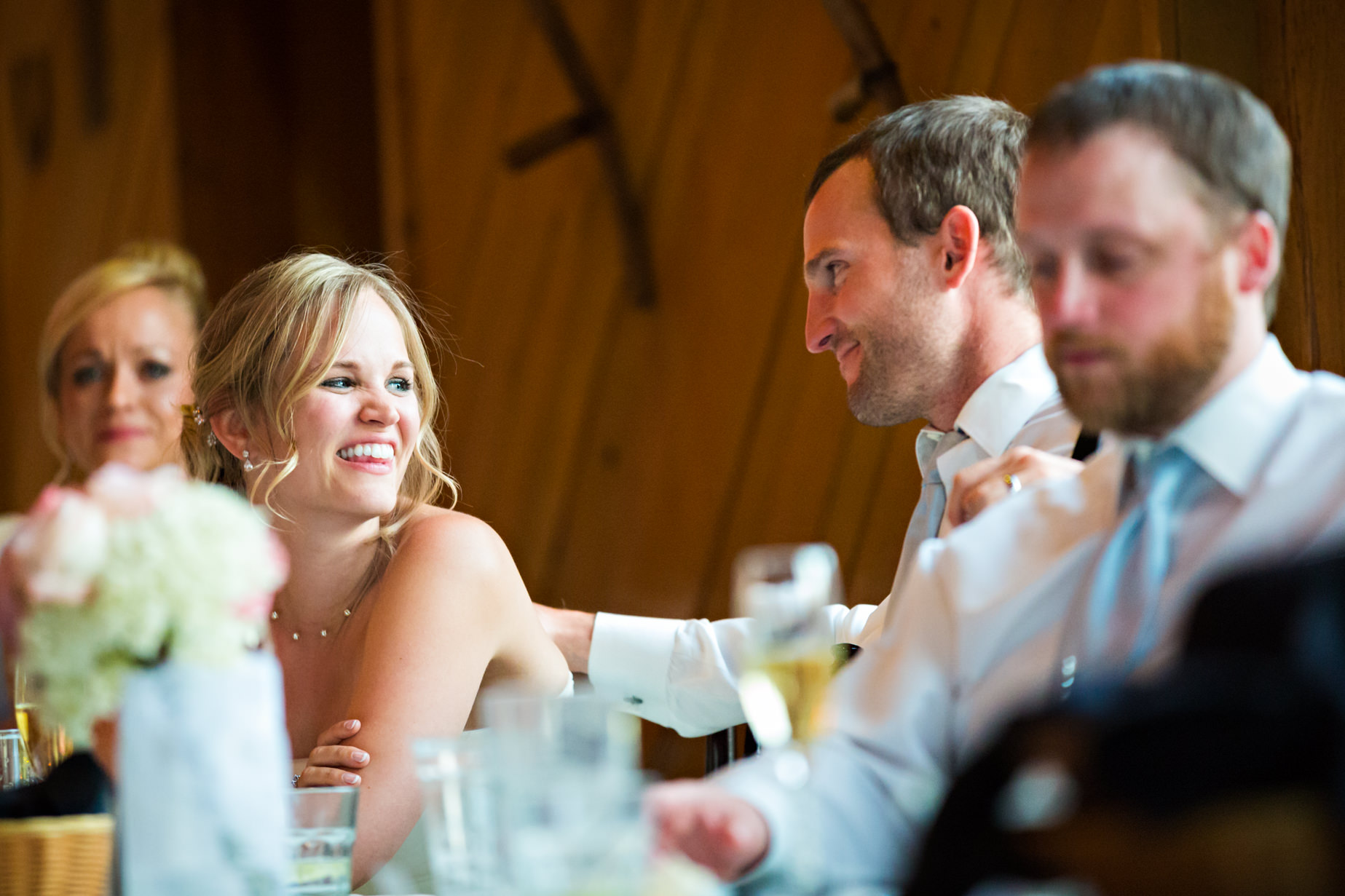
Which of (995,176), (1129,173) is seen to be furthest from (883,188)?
(1129,173)

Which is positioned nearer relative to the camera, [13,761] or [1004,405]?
[13,761]

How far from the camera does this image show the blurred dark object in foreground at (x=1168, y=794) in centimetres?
58

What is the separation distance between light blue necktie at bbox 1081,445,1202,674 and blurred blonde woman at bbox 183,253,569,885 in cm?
99

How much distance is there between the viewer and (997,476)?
149 cm

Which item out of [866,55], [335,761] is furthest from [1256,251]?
[866,55]

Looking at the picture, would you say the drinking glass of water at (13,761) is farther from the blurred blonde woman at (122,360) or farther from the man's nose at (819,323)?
the blurred blonde woman at (122,360)

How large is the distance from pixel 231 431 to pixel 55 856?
1.40 m

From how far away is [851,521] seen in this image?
9.09 feet

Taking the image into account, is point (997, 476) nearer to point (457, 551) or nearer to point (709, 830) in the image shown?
point (709, 830)

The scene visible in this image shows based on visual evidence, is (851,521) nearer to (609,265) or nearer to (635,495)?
(635,495)

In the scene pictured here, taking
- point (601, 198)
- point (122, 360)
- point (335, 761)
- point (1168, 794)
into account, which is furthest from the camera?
point (601, 198)

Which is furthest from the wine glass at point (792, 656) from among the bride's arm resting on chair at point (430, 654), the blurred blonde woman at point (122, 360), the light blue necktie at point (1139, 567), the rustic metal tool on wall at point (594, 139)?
the blurred blonde woman at point (122, 360)

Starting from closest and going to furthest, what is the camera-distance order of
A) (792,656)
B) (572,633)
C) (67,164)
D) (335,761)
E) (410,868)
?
(792,656) < (335,761) < (410,868) < (572,633) < (67,164)

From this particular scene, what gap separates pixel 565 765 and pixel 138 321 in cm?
270
